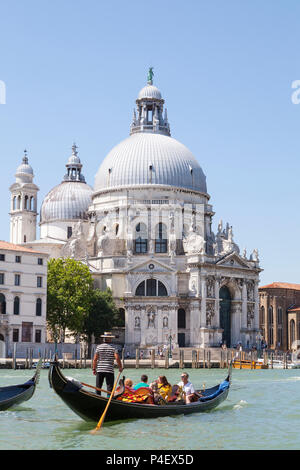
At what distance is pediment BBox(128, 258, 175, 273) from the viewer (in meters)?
72.3

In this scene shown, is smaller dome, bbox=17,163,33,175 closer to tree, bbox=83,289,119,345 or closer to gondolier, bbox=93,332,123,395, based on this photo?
tree, bbox=83,289,119,345

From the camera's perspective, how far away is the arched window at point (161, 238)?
253 feet

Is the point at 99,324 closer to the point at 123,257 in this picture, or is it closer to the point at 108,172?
the point at 123,257

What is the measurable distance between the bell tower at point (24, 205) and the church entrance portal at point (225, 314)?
70.2 ft

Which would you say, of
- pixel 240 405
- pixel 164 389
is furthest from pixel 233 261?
pixel 164 389

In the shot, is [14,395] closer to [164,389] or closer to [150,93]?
[164,389]

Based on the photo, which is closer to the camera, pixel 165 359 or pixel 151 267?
pixel 165 359

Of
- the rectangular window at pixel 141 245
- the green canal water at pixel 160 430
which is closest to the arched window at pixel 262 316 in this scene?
the rectangular window at pixel 141 245

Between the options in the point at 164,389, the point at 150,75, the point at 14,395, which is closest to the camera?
the point at 164,389

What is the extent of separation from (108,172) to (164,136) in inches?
275

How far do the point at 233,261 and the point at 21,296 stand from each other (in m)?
24.4

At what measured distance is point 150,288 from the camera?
239ft

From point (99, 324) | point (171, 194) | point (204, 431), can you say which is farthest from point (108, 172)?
point (204, 431)
